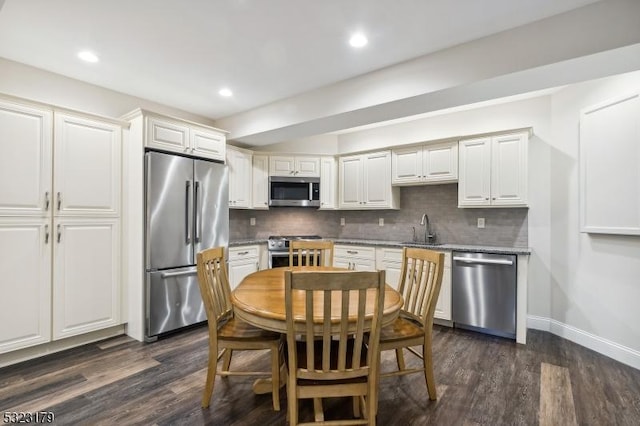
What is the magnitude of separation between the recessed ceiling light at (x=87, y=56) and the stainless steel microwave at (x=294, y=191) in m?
2.40

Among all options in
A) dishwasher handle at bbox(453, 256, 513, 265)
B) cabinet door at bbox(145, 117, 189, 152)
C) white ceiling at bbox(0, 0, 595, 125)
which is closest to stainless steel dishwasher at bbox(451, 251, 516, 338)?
A: dishwasher handle at bbox(453, 256, 513, 265)

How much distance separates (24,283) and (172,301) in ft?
3.86

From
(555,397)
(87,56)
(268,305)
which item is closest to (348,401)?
(268,305)

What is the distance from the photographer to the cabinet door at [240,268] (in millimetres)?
3982

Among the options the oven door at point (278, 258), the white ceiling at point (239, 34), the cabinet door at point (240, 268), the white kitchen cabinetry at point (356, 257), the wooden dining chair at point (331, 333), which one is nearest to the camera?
the wooden dining chair at point (331, 333)

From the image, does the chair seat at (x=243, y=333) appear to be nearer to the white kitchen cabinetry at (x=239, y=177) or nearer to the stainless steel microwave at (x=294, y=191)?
the white kitchen cabinetry at (x=239, y=177)

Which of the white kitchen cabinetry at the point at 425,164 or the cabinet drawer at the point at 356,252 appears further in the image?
the cabinet drawer at the point at 356,252

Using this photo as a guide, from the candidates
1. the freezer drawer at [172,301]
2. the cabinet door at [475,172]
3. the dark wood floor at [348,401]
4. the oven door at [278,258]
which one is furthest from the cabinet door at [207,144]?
the cabinet door at [475,172]

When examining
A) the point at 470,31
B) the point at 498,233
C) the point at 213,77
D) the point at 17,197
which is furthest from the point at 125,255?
the point at 498,233

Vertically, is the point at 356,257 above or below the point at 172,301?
above

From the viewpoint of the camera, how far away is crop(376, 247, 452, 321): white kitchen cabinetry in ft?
11.5

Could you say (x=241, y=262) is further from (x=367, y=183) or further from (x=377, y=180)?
(x=377, y=180)

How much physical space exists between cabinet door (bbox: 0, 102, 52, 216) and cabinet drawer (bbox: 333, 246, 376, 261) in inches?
125

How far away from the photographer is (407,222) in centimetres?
447
